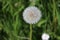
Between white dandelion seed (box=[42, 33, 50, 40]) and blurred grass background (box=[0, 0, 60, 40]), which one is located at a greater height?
blurred grass background (box=[0, 0, 60, 40])

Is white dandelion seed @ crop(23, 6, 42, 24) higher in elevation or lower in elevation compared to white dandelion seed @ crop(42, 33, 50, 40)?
higher

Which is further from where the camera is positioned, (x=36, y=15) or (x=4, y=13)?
(x=4, y=13)

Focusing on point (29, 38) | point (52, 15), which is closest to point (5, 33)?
point (29, 38)

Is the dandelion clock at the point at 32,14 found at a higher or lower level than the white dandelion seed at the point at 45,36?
higher

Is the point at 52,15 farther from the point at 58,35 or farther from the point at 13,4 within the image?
the point at 13,4

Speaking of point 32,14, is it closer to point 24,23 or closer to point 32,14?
point 32,14
